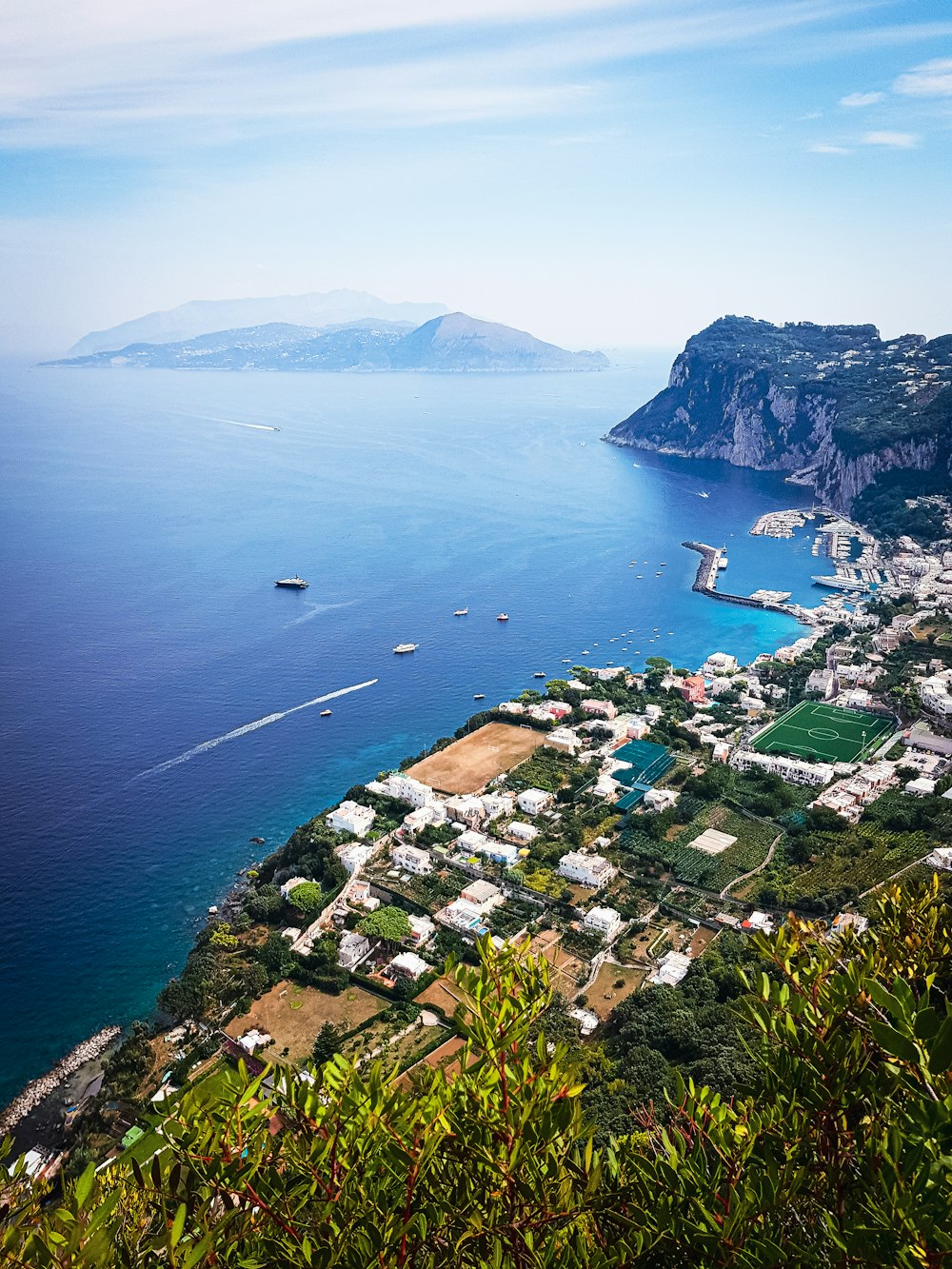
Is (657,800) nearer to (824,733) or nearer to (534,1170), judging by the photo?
(824,733)

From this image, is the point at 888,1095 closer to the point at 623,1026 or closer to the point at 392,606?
the point at 623,1026

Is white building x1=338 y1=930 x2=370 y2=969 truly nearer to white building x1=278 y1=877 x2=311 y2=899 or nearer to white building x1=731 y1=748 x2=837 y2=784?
white building x1=278 y1=877 x2=311 y2=899

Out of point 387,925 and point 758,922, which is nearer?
point 758,922

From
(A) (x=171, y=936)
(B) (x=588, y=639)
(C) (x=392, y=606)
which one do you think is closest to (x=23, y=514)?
(C) (x=392, y=606)

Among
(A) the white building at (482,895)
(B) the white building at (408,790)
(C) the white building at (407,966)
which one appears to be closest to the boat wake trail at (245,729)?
(B) the white building at (408,790)

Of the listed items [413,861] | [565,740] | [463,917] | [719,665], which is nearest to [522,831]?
[413,861]

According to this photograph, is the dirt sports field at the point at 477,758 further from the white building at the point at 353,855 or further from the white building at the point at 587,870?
the white building at the point at 587,870
